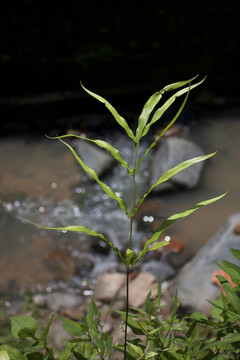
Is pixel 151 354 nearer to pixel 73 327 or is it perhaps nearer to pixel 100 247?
pixel 73 327

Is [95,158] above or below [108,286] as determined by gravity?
above

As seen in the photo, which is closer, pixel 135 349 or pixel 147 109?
pixel 147 109

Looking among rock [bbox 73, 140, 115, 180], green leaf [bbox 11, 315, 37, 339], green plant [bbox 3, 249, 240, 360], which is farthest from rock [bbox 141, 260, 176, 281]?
green leaf [bbox 11, 315, 37, 339]

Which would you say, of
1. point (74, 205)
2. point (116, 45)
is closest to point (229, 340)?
point (74, 205)

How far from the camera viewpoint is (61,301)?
124 inches

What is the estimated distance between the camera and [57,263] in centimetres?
353

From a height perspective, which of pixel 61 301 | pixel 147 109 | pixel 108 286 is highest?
pixel 147 109

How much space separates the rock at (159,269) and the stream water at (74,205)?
199 mm

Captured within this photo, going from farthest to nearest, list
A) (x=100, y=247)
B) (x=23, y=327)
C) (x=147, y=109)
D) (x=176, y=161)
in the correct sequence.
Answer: (x=176, y=161)
(x=100, y=247)
(x=23, y=327)
(x=147, y=109)

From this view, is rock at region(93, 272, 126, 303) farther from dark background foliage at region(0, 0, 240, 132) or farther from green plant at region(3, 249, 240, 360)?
dark background foliage at region(0, 0, 240, 132)

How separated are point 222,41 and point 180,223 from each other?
2.58 meters

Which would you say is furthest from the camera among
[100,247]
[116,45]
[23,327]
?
[116,45]

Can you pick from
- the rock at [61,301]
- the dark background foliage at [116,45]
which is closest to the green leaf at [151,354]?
the rock at [61,301]

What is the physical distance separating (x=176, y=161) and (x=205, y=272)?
5.32 ft
